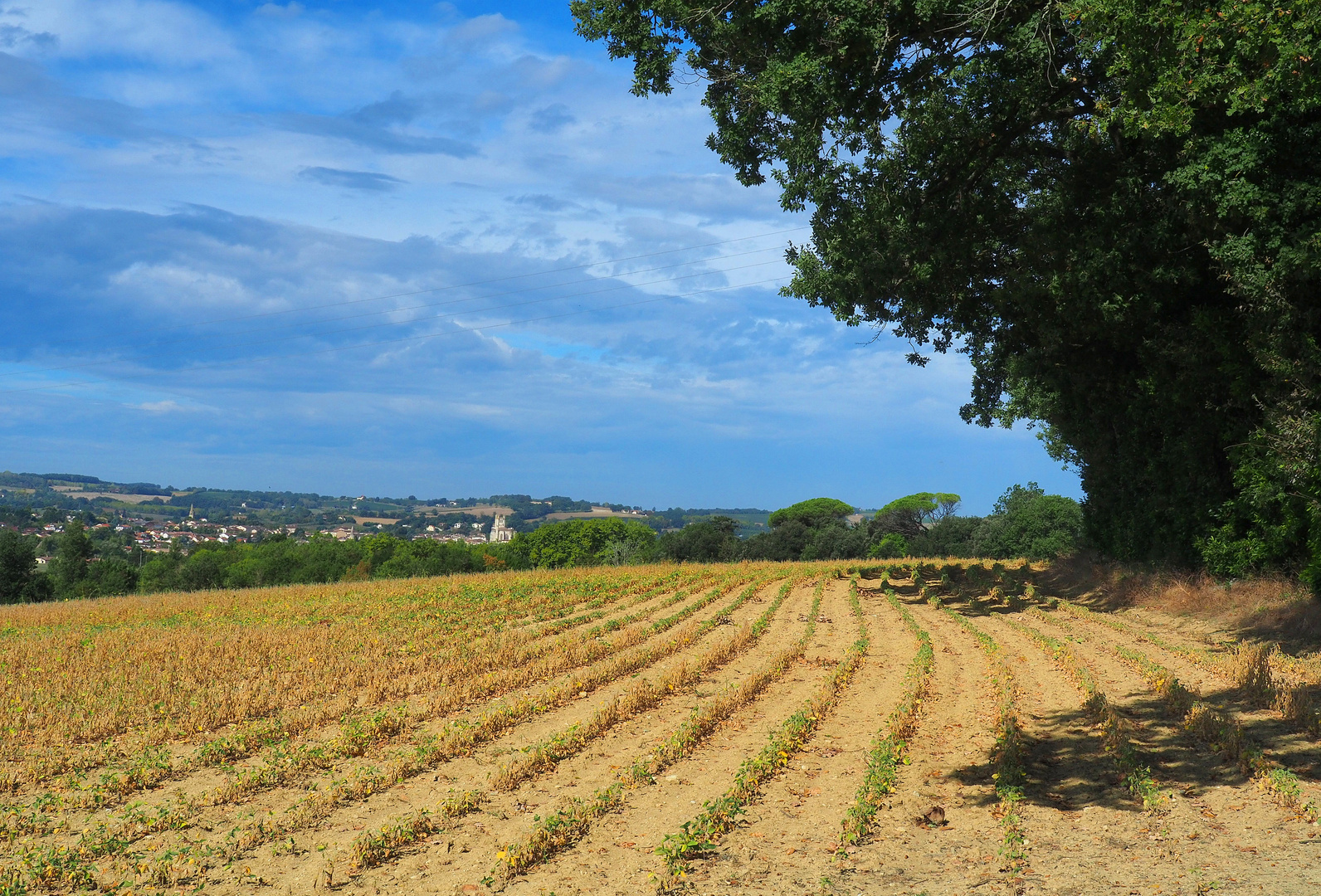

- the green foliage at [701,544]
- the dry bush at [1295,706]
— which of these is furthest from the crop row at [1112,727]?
the green foliage at [701,544]

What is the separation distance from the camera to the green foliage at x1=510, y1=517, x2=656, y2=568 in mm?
89188

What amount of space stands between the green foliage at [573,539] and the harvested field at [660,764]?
230ft

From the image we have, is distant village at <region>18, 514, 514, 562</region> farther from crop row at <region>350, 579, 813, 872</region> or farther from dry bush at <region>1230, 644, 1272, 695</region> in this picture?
dry bush at <region>1230, 644, 1272, 695</region>

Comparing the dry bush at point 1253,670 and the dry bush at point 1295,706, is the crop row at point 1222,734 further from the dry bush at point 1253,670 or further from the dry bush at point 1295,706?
the dry bush at point 1253,670

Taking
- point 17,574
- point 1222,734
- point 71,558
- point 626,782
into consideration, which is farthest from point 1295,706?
point 71,558

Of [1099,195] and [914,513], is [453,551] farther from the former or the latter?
[1099,195]

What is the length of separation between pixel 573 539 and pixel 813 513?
975 inches

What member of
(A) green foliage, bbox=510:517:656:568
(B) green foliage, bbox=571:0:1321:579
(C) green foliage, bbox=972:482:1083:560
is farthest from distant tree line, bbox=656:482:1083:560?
(B) green foliage, bbox=571:0:1321:579

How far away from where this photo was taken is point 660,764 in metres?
9.12

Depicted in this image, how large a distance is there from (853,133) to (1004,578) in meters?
18.1

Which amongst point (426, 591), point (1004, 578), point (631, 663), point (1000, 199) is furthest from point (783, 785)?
point (1004, 578)

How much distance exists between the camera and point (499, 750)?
31.6 ft

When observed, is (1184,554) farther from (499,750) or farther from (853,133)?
(499,750)

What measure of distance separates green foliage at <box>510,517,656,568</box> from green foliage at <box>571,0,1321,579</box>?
65410 millimetres
